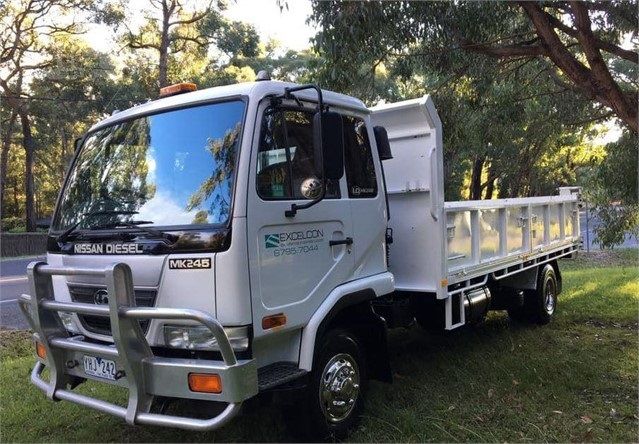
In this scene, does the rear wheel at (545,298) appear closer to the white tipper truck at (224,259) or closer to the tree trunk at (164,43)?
the white tipper truck at (224,259)

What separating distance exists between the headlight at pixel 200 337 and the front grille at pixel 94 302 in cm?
21

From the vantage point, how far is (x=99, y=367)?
3.53 metres

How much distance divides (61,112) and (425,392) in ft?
80.0

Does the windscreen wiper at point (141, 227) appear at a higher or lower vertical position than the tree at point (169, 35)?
lower

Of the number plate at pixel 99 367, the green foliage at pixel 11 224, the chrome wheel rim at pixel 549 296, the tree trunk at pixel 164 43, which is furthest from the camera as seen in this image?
the green foliage at pixel 11 224

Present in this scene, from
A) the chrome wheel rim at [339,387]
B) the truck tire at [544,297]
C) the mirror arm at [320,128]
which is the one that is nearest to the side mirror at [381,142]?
the mirror arm at [320,128]

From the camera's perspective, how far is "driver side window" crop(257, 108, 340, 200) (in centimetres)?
353

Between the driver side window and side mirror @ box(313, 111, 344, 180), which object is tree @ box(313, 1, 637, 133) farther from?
side mirror @ box(313, 111, 344, 180)

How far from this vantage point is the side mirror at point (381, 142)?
14.8 feet

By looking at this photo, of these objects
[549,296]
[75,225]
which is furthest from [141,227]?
[549,296]

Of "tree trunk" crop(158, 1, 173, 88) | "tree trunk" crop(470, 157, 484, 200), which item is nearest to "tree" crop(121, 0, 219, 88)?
"tree trunk" crop(158, 1, 173, 88)

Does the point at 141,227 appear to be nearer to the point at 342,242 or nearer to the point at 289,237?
the point at 289,237

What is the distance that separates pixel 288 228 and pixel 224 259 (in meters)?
0.55

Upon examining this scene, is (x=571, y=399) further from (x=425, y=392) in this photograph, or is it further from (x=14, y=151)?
(x=14, y=151)
